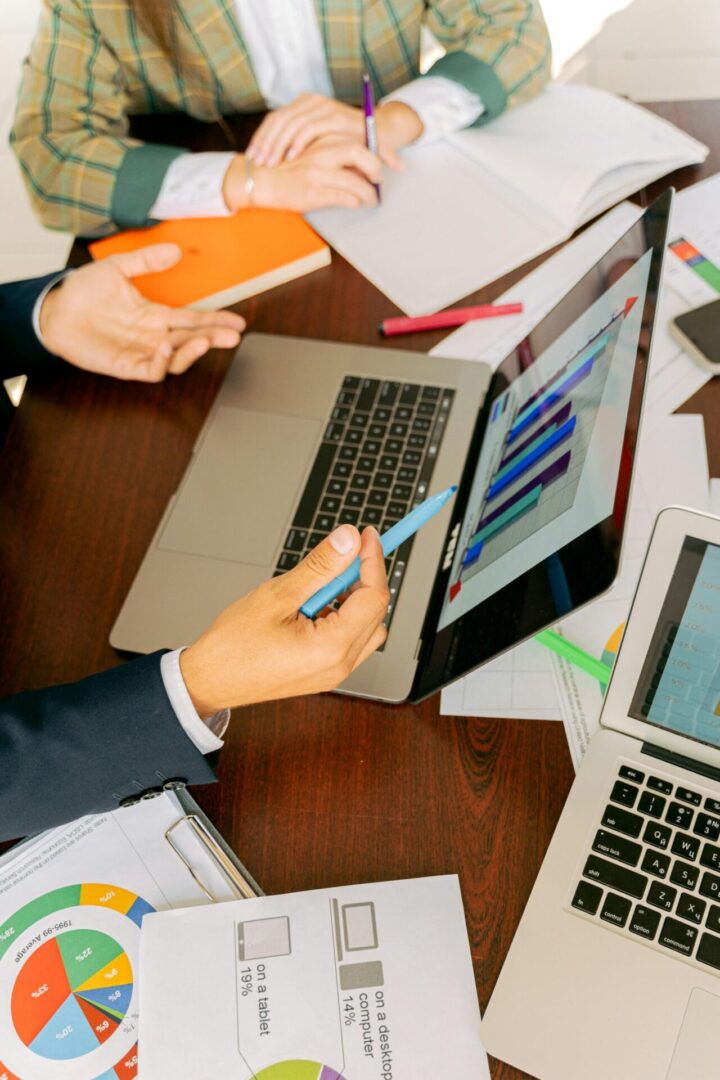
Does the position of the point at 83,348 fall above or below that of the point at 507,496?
below

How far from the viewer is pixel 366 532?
0.70 meters

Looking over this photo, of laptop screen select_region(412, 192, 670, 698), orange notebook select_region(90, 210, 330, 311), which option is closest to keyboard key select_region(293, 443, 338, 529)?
laptop screen select_region(412, 192, 670, 698)

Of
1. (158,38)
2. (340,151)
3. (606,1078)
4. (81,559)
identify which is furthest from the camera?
(158,38)

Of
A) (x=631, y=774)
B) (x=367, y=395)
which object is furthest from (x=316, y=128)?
(x=631, y=774)

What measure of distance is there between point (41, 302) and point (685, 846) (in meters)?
0.95

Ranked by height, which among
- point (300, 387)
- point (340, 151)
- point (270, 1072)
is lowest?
point (270, 1072)

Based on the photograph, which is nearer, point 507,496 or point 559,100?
point 507,496

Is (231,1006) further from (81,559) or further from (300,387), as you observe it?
(300,387)

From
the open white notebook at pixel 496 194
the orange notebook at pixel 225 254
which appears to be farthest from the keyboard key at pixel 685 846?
the orange notebook at pixel 225 254

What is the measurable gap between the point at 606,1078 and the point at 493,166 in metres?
1.05

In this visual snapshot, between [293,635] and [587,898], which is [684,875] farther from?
[293,635]

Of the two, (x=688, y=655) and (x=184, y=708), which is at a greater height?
(x=688, y=655)

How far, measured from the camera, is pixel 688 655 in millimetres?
657

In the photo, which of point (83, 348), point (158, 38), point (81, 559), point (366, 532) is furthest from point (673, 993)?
point (158, 38)
